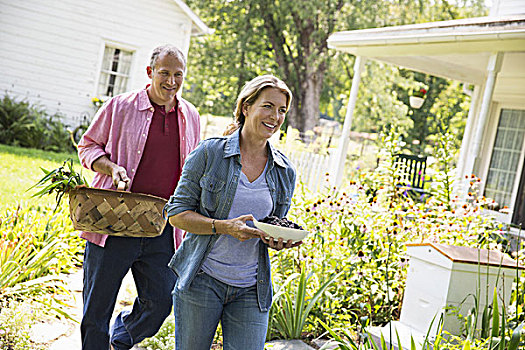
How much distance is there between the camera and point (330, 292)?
428 cm

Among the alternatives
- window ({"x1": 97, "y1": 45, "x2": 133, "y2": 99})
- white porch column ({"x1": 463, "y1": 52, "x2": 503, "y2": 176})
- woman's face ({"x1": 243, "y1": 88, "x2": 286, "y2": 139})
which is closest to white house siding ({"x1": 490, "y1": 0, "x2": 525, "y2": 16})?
white porch column ({"x1": 463, "y1": 52, "x2": 503, "y2": 176})

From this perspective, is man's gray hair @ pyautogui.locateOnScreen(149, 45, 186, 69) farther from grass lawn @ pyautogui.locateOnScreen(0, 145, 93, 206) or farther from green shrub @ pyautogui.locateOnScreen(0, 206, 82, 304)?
grass lawn @ pyautogui.locateOnScreen(0, 145, 93, 206)

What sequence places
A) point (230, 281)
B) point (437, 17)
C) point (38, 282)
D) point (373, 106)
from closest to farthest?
point (230, 281) → point (38, 282) → point (373, 106) → point (437, 17)

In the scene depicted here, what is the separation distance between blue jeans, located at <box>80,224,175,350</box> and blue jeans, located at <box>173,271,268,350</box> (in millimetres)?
706

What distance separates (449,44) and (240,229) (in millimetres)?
6653

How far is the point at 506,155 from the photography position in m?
10.4

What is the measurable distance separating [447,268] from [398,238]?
1.23 m

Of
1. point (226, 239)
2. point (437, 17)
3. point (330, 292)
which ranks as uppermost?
point (437, 17)

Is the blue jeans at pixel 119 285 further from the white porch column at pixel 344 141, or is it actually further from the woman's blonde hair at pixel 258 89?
the white porch column at pixel 344 141

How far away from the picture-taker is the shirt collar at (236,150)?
2.42 metres

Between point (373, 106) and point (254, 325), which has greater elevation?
point (373, 106)

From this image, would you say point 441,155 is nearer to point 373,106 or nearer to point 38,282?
point 38,282

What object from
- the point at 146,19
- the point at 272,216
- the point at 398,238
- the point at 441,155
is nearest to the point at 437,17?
the point at 146,19

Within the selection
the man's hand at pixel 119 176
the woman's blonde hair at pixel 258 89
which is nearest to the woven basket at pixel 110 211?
the man's hand at pixel 119 176
